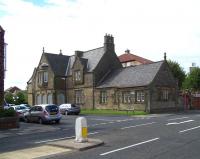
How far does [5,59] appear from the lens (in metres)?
34.7

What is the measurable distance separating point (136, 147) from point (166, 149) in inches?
52.6

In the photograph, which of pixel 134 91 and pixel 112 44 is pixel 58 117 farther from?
pixel 112 44

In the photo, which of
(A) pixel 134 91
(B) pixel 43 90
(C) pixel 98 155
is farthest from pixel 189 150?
(B) pixel 43 90

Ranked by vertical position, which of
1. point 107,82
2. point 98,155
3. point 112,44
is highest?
point 112,44

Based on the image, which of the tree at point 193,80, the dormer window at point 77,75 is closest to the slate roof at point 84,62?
the dormer window at point 77,75

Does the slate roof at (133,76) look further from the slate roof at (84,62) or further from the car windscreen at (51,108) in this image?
the car windscreen at (51,108)

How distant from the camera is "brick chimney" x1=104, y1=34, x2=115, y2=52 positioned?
60.6 meters

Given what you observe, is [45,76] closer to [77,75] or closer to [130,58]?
[77,75]

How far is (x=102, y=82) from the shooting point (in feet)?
194

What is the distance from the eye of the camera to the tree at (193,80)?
260ft

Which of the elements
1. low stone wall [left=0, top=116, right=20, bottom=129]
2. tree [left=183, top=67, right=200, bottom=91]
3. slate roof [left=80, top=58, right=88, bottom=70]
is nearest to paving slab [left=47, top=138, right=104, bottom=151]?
low stone wall [left=0, top=116, right=20, bottom=129]

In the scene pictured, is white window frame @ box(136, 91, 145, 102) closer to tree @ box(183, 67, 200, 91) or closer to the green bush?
the green bush

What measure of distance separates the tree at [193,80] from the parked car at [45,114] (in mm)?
50970

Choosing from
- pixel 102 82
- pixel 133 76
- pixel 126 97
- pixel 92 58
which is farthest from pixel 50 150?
pixel 92 58
